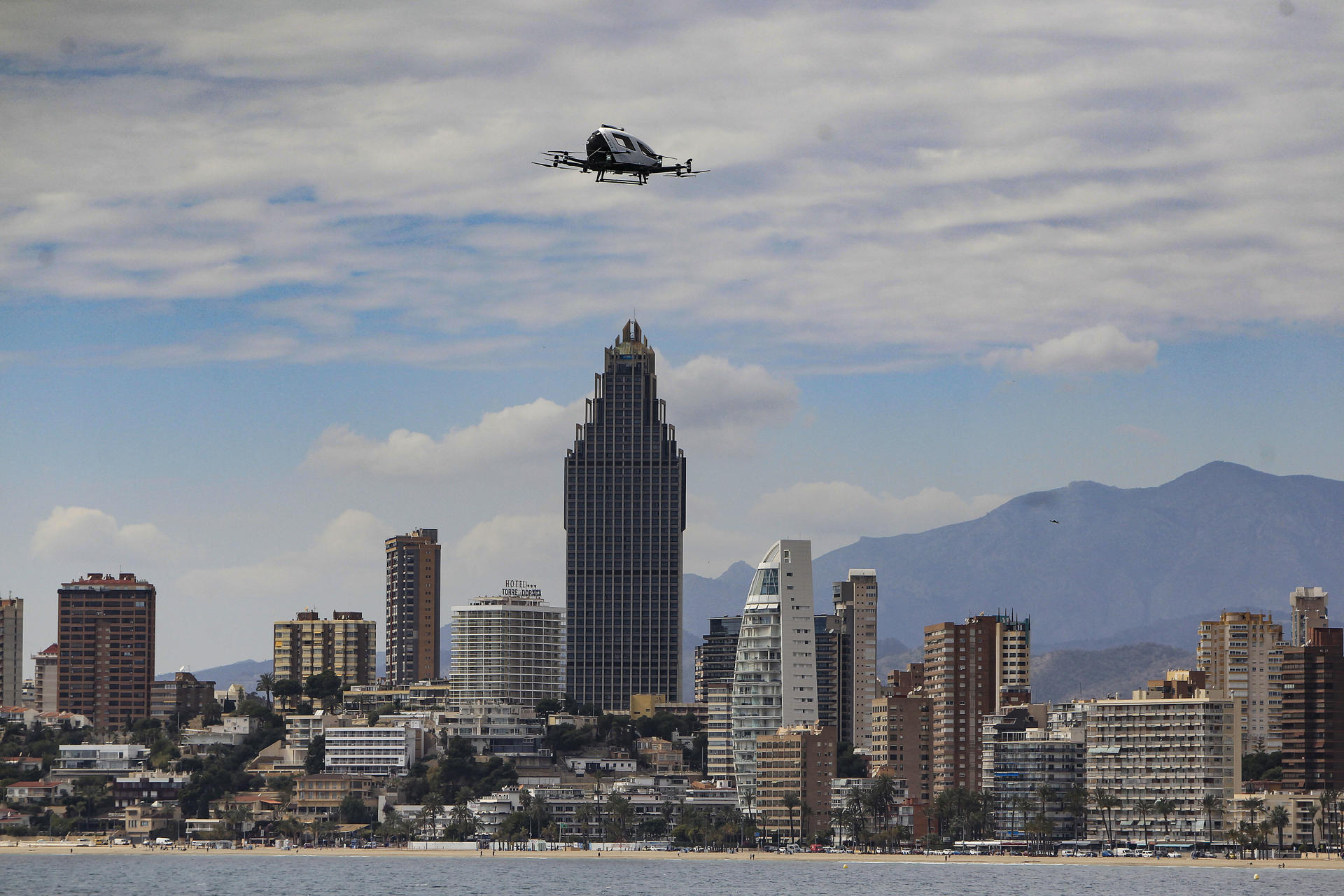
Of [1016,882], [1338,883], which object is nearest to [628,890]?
[1016,882]

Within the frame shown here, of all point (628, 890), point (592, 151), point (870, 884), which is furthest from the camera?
point (870, 884)

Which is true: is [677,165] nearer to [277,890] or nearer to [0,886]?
[277,890]

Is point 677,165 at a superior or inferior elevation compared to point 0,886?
superior

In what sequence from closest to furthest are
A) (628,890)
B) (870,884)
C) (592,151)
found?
1. (592,151)
2. (628,890)
3. (870,884)

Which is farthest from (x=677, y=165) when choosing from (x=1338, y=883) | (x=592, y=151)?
(x=1338, y=883)

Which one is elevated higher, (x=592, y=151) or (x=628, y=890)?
(x=592, y=151)

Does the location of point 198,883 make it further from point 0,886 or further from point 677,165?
point 677,165

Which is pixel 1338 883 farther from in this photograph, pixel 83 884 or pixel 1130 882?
pixel 83 884

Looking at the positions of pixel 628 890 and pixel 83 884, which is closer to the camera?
pixel 628 890

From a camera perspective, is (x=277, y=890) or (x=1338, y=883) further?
(x=1338, y=883)
